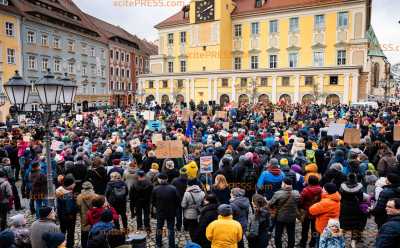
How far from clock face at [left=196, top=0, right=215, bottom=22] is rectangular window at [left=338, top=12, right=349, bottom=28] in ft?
61.5

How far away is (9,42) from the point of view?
36.1 metres

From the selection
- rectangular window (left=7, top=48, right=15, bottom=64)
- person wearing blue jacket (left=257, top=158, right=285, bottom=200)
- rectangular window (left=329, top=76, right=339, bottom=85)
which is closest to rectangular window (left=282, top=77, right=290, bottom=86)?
rectangular window (left=329, top=76, right=339, bottom=85)

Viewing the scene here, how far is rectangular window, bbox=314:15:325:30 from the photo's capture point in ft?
147

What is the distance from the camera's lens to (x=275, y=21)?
157 feet

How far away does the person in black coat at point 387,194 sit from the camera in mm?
5549

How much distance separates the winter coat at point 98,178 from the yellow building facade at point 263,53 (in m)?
35.7

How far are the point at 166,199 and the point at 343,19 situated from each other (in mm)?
45364

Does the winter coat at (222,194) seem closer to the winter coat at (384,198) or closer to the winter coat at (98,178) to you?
the winter coat at (384,198)

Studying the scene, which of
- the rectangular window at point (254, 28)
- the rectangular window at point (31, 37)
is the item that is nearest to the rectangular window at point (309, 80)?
the rectangular window at point (254, 28)

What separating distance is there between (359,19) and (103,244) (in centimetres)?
4700

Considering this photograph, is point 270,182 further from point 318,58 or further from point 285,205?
point 318,58

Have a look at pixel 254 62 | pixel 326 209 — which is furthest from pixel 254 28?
pixel 326 209

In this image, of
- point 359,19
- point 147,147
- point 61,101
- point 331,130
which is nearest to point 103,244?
point 61,101

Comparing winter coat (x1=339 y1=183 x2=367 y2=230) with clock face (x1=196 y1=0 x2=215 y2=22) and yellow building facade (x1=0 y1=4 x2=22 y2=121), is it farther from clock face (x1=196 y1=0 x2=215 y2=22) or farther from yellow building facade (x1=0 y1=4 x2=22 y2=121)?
clock face (x1=196 y1=0 x2=215 y2=22)
